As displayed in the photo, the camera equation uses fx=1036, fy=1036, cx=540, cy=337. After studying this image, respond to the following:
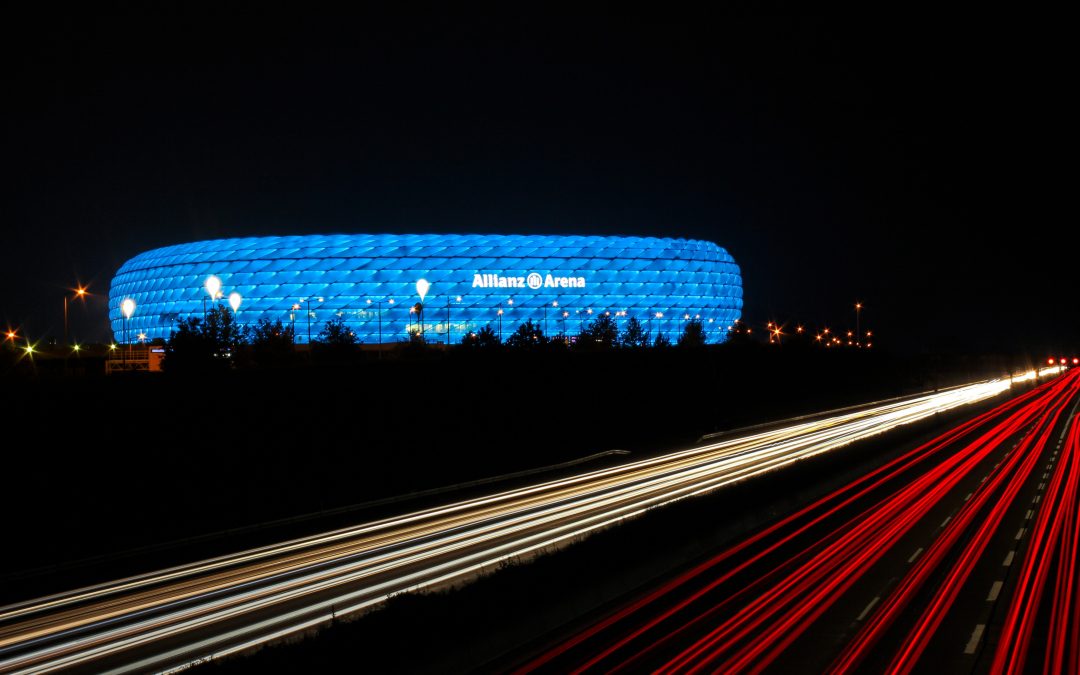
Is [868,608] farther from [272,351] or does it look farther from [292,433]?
[272,351]

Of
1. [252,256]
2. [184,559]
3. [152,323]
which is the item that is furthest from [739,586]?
[152,323]

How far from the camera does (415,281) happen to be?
373 ft

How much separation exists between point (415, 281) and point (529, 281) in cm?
1289

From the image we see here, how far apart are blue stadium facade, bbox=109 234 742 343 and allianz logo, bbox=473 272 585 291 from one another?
0.11m

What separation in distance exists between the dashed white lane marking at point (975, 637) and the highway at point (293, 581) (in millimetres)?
5485

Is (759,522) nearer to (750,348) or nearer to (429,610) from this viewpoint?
(429,610)

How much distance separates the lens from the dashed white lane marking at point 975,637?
867 cm

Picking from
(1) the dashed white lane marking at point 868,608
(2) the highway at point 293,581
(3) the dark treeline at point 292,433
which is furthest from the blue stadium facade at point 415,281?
(1) the dashed white lane marking at point 868,608

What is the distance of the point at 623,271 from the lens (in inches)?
4825

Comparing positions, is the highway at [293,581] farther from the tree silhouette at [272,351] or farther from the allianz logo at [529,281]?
the allianz logo at [529,281]

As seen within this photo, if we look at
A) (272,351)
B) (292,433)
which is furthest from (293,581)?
Result: (272,351)

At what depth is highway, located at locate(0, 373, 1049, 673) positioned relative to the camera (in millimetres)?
9273

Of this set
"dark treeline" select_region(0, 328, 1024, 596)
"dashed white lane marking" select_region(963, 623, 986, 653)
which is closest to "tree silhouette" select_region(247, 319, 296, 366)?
"dark treeline" select_region(0, 328, 1024, 596)

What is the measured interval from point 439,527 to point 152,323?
→ 11406 cm
